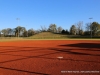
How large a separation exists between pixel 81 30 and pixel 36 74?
124306 mm

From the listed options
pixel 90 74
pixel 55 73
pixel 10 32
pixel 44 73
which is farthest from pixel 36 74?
pixel 10 32

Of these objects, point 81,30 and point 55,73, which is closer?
point 55,73

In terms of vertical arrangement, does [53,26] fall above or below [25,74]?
above

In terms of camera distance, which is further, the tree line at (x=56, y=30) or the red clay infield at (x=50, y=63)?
the tree line at (x=56, y=30)

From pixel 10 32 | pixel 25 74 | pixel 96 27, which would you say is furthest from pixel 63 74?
pixel 10 32

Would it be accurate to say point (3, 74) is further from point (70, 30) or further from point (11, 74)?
point (70, 30)

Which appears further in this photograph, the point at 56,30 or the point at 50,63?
the point at 56,30

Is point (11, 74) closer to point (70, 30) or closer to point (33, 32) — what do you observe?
point (70, 30)

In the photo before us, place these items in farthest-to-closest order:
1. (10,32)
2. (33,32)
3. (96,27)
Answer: (10,32) → (33,32) → (96,27)

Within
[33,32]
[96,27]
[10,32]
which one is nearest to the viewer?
[96,27]

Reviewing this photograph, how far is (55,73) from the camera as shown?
6.48 m

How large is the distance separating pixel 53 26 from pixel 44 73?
150998mm

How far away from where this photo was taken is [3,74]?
6.48 m

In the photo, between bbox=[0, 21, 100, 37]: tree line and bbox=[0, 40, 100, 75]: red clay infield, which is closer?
bbox=[0, 40, 100, 75]: red clay infield
